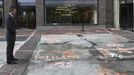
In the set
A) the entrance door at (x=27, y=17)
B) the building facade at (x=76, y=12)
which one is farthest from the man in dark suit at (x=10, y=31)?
the entrance door at (x=27, y=17)

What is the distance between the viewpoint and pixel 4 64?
13336mm

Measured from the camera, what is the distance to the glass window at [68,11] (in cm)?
4047

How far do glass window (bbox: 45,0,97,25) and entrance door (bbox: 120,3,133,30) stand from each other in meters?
2.99

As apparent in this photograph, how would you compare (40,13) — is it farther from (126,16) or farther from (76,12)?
(126,16)

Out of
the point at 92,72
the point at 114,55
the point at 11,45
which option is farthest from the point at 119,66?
the point at 11,45

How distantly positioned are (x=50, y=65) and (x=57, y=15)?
27919 millimetres

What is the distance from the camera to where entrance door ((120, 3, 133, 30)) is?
3734cm

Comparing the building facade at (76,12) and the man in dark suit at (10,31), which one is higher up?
the building facade at (76,12)

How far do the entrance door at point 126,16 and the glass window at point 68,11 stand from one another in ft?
9.80

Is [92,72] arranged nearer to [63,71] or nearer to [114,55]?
[63,71]

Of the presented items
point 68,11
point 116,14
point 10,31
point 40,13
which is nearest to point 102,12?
point 116,14

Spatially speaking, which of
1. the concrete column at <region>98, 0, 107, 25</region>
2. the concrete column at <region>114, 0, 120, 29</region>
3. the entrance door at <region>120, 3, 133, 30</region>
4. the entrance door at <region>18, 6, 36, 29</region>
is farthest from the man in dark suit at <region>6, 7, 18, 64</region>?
the entrance door at <region>18, 6, 36, 29</region>

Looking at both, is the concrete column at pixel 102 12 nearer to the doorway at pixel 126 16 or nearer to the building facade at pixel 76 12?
the building facade at pixel 76 12

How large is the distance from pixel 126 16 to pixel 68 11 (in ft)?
19.7
